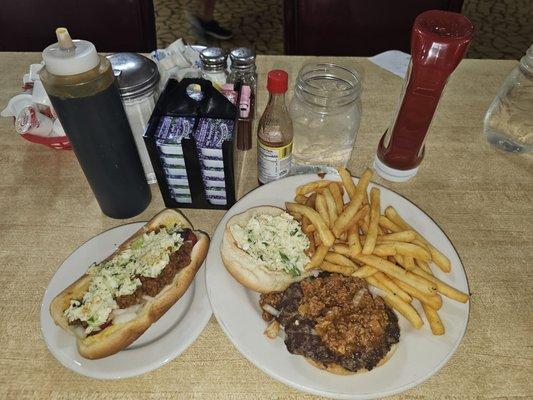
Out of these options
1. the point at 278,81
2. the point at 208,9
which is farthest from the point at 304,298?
the point at 208,9

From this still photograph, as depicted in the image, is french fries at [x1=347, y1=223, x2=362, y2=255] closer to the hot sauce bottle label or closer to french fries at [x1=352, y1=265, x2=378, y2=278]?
french fries at [x1=352, y1=265, x2=378, y2=278]

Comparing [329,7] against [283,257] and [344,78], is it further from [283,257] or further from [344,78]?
[283,257]

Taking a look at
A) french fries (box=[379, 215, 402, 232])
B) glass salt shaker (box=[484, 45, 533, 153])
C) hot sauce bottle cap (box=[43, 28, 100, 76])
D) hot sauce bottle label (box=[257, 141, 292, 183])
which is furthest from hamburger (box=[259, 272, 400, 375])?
glass salt shaker (box=[484, 45, 533, 153])

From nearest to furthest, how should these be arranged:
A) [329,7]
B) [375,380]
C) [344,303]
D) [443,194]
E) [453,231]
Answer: [375,380]
[344,303]
[453,231]
[443,194]
[329,7]

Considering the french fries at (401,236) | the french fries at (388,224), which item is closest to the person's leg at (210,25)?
the french fries at (388,224)

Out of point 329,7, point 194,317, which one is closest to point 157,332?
point 194,317

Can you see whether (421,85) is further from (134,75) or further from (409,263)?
(134,75)
